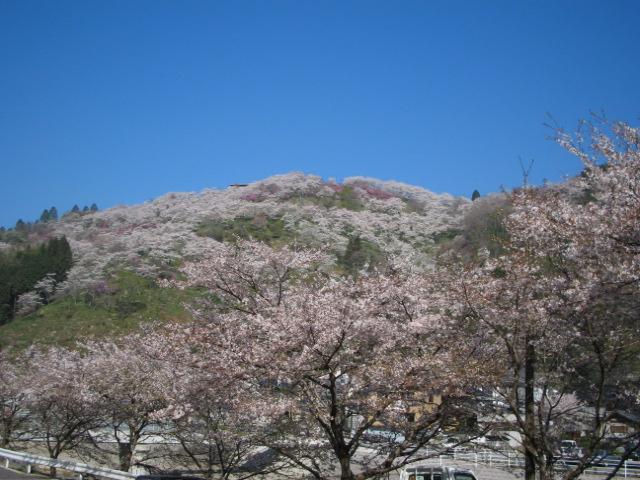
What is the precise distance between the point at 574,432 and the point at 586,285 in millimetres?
7140

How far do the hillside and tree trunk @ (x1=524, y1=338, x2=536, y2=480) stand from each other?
27918 millimetres

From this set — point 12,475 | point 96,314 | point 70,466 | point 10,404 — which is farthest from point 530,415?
point 96,314

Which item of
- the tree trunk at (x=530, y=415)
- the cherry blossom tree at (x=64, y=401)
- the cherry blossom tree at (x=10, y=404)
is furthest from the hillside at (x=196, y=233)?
the tree trunk at (x=530, y=415)

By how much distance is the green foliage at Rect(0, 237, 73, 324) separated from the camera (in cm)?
5303

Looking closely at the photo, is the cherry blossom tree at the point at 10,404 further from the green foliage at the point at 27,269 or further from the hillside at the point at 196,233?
the green foliage at the point at 27,269

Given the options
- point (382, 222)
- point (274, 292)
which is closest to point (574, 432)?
point (274, 292)

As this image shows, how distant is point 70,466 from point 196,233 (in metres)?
56.4

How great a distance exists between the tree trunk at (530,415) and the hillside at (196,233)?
91.6 ft

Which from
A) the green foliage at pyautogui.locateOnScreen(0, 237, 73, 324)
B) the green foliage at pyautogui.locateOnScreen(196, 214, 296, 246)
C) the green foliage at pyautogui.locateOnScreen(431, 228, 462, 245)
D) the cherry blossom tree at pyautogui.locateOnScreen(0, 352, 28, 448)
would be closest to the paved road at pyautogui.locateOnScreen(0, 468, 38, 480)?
the cherry blossom tree at pyautogui.locateOnScreen(0, 352, 28, 448)

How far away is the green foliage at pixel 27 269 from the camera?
53.0 m

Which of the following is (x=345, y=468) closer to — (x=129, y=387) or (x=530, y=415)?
(x=530, y=415)

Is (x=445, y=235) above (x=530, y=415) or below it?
above

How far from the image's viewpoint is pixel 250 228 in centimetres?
6975

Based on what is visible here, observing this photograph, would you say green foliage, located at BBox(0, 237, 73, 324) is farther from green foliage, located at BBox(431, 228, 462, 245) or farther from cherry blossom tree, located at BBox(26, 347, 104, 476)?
green foliage, located at BBox(431, 228, 462, 245)
